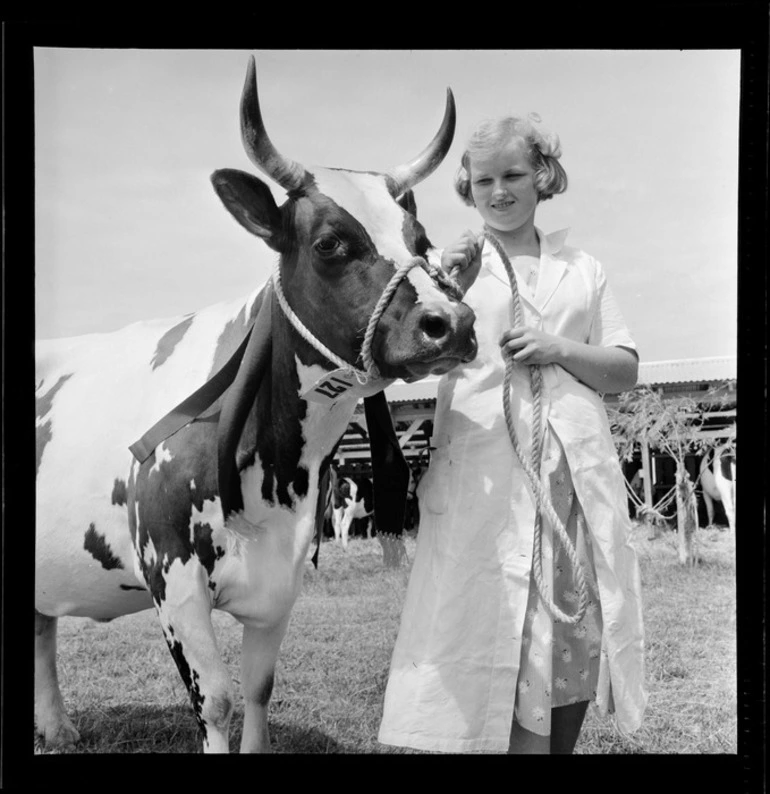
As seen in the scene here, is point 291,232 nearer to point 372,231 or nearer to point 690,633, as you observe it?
point 372,231

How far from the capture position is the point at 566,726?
8.86ft

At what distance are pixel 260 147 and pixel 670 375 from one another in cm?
299

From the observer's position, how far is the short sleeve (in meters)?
2.75

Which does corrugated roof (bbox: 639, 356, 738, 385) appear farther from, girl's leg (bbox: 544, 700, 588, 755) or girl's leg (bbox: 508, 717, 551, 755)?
girl's leg (bbox: 508, 717, 551, 755)

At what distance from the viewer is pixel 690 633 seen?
4.52 metres

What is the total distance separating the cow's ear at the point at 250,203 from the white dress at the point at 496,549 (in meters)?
0.61

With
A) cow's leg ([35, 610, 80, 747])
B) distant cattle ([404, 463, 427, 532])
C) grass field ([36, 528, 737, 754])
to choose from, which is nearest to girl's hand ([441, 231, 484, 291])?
distant cattle ([404, 463, 427, 532])

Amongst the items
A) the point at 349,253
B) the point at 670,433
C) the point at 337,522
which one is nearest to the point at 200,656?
the point at 349,253

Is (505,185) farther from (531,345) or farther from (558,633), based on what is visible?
(558,633)

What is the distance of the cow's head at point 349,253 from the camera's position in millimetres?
2363

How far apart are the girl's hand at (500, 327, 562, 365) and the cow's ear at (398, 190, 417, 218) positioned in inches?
19.4

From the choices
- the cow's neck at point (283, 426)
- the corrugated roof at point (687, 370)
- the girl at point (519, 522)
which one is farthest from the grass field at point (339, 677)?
the corrugated roof at point (687, 370)
